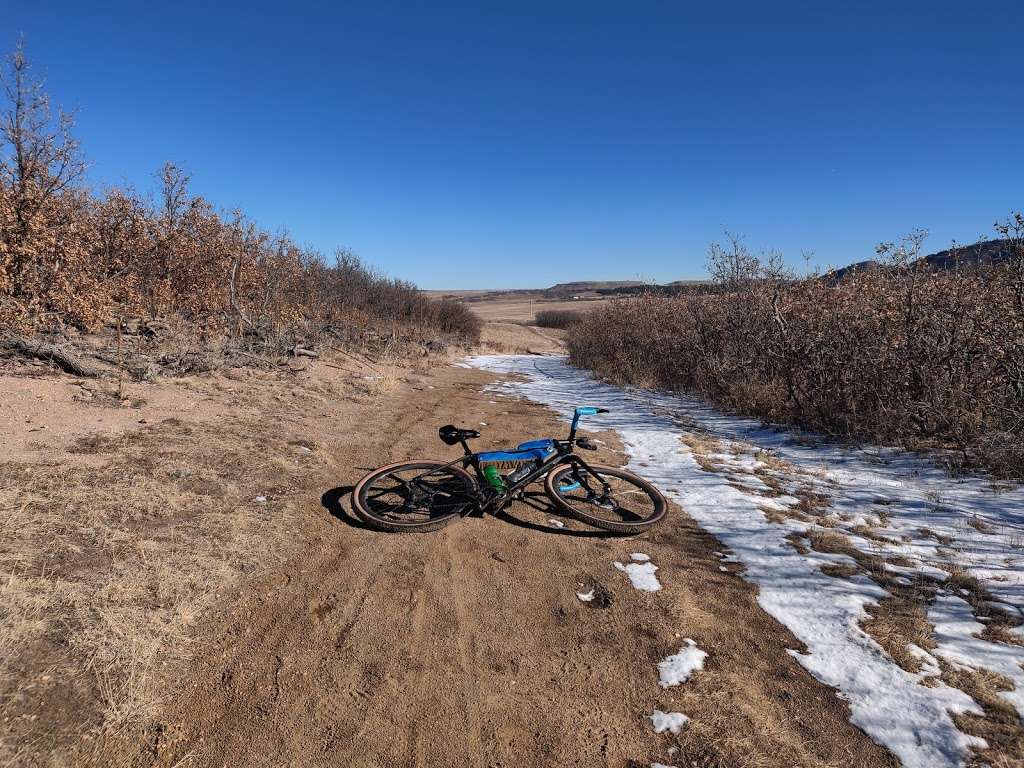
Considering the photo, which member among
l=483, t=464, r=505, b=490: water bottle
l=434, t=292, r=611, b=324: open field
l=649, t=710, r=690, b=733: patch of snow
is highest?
l=434, t=292, r=611, b=324: open field

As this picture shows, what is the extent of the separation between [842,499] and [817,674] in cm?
320

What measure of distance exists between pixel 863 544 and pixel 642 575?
6.94 ft

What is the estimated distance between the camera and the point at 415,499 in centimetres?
445

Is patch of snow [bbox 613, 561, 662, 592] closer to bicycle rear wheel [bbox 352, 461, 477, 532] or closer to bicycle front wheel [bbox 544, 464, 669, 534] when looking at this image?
bicycle front wheel [bbox 544, 464, 669, 534]

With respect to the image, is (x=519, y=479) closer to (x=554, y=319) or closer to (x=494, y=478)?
(x=494, y=478)

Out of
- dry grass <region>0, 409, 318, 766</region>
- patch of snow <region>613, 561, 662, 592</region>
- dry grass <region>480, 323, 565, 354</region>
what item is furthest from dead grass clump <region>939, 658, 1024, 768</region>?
dry grass <region>480, 323, 565, 354</region>

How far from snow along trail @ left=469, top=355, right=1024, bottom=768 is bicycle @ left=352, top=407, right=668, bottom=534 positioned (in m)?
0.83

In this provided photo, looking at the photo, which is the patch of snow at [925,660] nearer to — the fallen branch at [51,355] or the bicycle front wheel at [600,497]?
the bicycle front wheel at [600,497]

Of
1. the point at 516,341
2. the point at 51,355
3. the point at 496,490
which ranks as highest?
the point at 51,355

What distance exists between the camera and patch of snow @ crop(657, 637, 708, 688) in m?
2.73

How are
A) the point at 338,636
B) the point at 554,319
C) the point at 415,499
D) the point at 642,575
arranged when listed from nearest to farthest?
the point at 338,636
the point at 642,575
the point at 415,499
the point at 554,319

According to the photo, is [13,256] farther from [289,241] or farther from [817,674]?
[817,674]

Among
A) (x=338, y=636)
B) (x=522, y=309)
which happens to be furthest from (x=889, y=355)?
(x=522, y=309)

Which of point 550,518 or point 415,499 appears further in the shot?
point 550,518
